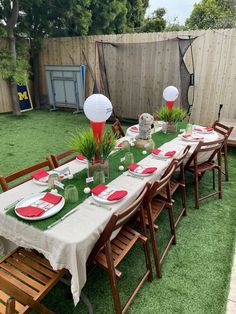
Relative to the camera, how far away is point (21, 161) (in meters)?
4.00

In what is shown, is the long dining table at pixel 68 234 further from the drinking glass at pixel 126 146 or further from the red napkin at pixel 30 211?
the drinking glass at pixel 126 146

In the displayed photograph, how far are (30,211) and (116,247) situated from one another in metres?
0.65

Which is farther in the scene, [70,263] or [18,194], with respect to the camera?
[18,194]

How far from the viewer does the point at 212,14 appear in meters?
12.9

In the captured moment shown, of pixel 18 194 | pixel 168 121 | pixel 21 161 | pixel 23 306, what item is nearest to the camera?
pixel 23 306

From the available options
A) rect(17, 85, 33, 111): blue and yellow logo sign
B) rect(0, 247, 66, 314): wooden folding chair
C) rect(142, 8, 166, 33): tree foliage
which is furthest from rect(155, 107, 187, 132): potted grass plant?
rect(142, 8, 166, 33): tree foliage

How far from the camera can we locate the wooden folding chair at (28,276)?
4.20ft

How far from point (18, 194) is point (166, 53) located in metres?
4.46

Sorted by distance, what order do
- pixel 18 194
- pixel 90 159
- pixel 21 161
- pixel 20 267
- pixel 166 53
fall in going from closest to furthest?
pixel 20 267, pixel 18 194, pixel 90 159, pixel 21 161, pixel 166 53

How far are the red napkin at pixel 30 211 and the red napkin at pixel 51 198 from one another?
0.34 feet

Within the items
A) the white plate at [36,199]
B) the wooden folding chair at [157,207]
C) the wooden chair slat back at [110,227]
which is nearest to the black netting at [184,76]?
the wooden folding chair at [157,207]

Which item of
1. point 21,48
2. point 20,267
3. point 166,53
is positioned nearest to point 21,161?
point 20,267

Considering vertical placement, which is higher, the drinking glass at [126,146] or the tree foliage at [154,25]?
the tree foliage at [154,25]

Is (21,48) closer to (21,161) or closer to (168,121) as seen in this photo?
(21,161)
